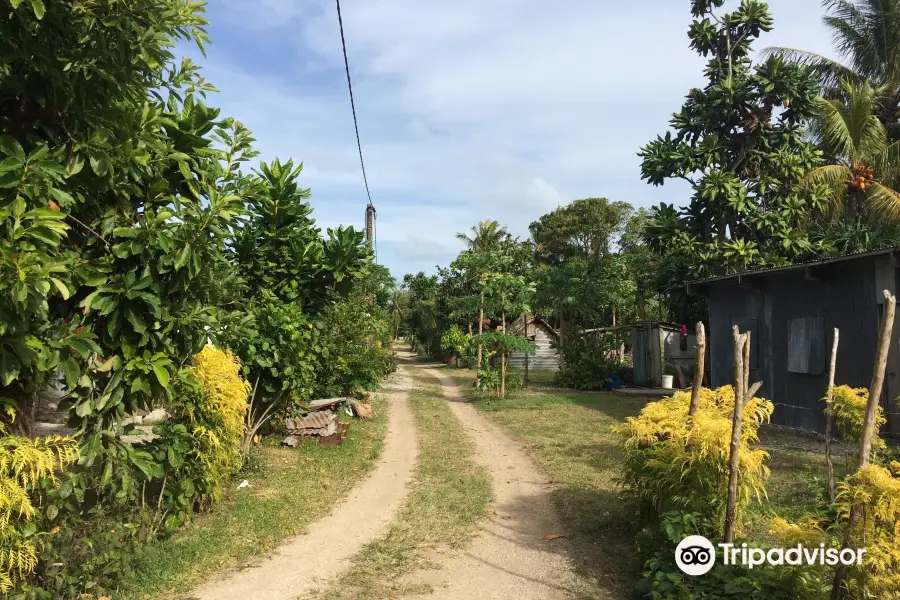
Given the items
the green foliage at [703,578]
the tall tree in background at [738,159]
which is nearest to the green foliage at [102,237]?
the green foliage at [703,578]

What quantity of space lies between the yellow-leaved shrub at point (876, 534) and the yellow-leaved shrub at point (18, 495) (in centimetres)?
479

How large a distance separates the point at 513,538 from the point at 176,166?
455 centimetres

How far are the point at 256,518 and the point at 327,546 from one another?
1053 mm

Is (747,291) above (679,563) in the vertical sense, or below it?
above

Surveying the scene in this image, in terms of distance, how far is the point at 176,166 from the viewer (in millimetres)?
4797

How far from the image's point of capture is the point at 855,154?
18.2 m

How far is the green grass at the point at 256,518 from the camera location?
16.2 ft

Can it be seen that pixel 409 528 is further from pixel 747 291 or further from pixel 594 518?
pixel 747 291

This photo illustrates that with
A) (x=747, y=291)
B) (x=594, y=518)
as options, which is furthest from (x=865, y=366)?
(x=594, y=518)

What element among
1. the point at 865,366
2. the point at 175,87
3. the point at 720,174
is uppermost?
the point at 720,174

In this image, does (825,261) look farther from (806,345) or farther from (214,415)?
(214,415)

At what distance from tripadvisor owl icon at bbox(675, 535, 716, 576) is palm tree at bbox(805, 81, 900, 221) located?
52.1ft

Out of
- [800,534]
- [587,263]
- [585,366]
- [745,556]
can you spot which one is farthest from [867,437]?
[587,263]

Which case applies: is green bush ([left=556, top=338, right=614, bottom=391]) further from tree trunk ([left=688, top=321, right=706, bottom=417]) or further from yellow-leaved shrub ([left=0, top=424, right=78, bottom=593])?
yellow-leaved shrub ([left=0, top=424, right=78, bottom=593])
